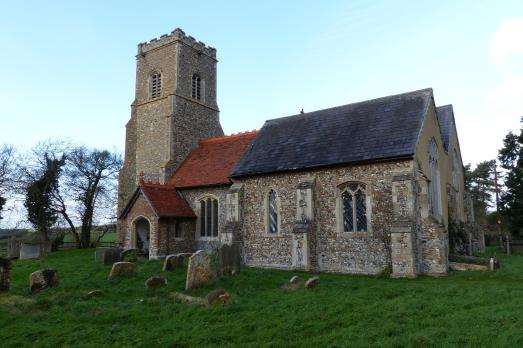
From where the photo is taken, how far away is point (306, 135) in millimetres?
19516

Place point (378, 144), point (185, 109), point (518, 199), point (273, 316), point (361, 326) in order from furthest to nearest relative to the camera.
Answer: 1. point (518, 199)
2. point (185, 109)
3. point (378, 144)
4. point (273, 316)
5. point (361, 326)

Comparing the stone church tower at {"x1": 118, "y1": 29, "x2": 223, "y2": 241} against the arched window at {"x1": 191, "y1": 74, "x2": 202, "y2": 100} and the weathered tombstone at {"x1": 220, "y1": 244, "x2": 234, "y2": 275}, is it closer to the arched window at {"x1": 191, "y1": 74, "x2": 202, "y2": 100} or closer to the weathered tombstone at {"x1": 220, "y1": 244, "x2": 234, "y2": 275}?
the arched window at {"x1": 191, "y1": 74, "x2": 202, "y2": 100}

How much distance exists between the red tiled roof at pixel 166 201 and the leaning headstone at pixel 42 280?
842cm

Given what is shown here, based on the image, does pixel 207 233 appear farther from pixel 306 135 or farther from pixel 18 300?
pixel 18 300

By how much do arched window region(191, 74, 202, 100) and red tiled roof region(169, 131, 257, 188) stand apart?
3.65 m

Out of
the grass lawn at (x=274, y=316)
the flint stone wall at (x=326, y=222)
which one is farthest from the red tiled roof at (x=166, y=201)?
the grass lawn at (x=274, y=316)

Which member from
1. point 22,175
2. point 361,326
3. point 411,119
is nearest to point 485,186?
point 411,119

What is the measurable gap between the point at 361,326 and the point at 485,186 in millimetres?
47161

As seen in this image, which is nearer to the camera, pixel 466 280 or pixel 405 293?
pixel 405 293

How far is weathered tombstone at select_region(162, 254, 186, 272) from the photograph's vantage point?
13.8 m

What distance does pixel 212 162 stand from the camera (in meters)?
23.7

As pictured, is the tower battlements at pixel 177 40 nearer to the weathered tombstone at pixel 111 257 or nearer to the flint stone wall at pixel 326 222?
the flint stone wall at pixel 326 222

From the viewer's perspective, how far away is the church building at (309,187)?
15.0 meters

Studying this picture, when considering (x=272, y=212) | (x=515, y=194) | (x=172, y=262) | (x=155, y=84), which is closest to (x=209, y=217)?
(x=272, y=212)
